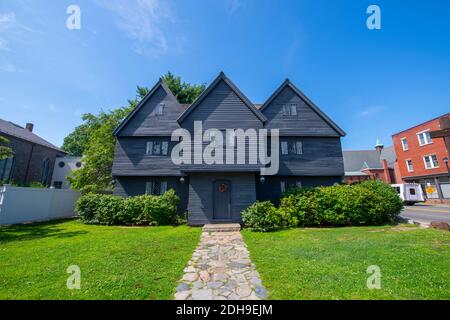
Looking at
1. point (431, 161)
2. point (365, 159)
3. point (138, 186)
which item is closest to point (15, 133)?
point (138, 186)

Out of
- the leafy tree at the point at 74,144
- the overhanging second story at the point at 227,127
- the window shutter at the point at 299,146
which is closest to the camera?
the overhanging second story at the point at 227,127

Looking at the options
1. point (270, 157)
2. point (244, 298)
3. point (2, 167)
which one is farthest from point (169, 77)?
point (244, 298)

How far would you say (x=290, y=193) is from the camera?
481 inches

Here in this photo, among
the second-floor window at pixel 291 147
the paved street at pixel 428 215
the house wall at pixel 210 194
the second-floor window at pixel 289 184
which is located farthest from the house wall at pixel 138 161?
the paved street at pixel 428 215

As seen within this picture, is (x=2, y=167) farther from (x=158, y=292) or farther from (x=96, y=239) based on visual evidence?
(x=158, y=292)

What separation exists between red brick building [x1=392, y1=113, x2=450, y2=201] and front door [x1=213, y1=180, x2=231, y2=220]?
91.4 ft

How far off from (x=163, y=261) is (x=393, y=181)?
148 ft

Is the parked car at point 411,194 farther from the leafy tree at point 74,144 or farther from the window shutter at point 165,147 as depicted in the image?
the leafy tree at point 74,144

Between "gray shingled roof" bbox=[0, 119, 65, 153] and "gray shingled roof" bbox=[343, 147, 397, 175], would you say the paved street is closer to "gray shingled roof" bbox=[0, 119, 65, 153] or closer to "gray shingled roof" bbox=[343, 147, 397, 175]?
"gray shingled roof" bbox=[343, 147, 397, 175]


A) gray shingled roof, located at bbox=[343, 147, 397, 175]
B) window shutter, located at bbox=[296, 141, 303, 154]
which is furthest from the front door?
gray shingled roof, located at bbox=[343, 147, 397, 175]

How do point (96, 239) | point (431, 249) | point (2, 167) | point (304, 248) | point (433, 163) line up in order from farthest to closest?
point (433, 163) < point (2, 167) < point (96, 239) < point (304, 248) < point (431, 249)

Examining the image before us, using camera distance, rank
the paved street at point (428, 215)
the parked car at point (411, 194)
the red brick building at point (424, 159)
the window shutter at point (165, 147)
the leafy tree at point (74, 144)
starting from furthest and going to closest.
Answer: the leafy tree at point (74, 144), the red brick building at point (424, 159), the parked car at point (411, 194), the window shutter at point (165, 147), the paved street at point (428, 215)

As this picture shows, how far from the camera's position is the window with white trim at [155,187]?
15168 millimetres

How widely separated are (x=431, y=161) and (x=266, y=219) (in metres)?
30.7
